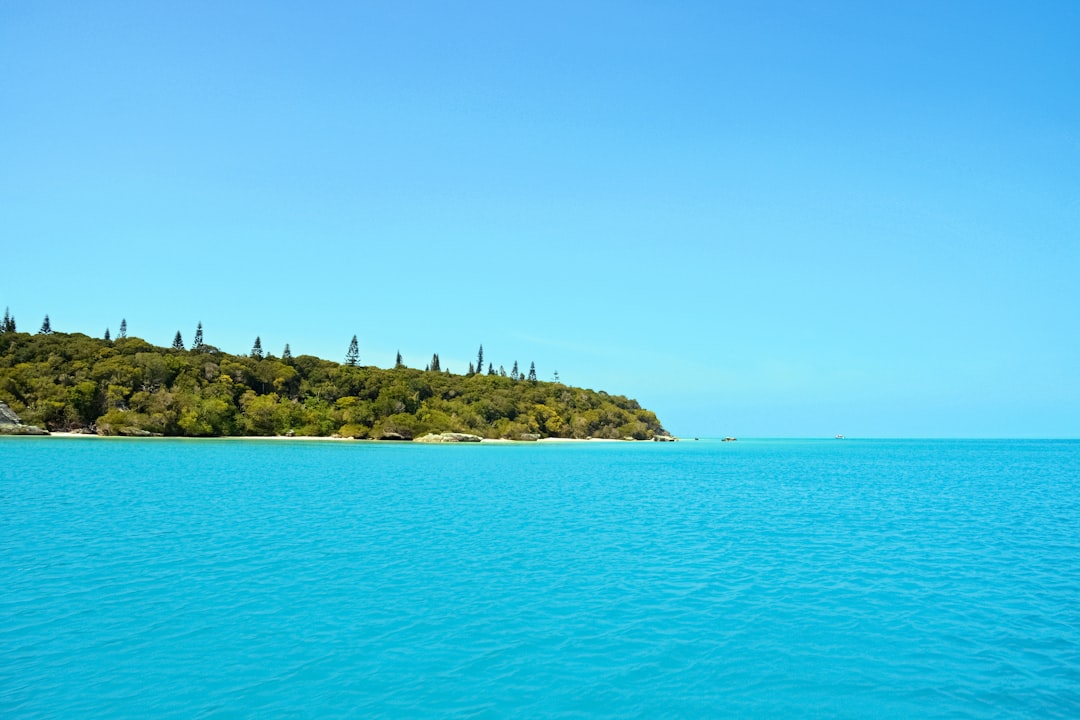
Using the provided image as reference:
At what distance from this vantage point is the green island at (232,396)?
115 meters

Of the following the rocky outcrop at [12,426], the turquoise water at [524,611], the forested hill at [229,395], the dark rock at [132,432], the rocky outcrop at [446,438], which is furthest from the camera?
the rocky outcrop at [446,438]

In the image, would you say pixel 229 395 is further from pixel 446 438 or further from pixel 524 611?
pixel 524 611

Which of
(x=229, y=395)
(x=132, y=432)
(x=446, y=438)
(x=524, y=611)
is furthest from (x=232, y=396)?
(x=524, y=611)

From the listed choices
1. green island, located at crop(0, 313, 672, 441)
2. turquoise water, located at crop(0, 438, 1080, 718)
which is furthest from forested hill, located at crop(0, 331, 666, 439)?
turquoise water, located at crop(0, 438, 1080, 718)

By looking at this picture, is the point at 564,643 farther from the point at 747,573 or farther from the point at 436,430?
the point at 436,430

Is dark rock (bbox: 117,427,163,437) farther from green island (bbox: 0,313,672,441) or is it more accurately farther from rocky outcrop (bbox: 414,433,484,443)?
rocky outcrop (bbox: 414,433,484,443)

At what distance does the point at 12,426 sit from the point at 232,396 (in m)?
36.7

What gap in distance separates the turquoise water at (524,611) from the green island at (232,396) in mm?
94878

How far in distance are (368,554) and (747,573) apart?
43.6 ft

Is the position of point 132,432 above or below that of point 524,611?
above

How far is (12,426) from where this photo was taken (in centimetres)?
10475

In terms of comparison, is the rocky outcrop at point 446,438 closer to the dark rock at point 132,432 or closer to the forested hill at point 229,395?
the forested hill at point 229,395

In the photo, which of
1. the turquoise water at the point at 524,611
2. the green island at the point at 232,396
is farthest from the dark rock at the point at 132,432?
the turquoise water at the point at 524,611

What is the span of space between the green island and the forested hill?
23cm
